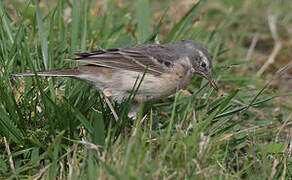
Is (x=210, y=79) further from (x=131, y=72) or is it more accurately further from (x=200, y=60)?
(x=131, y=72)

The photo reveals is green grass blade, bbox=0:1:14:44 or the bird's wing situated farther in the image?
green grass blade, bbox=0:1:14:44

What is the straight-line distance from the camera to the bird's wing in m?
5.23

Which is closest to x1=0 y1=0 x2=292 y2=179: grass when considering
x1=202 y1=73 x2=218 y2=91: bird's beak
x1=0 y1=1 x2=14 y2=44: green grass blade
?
x1=0 y1=1 x2=14 y2=44: green grass blade

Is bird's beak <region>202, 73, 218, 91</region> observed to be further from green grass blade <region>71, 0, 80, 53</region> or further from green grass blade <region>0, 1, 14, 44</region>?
green grass blade <region>0, 1, 14, 44</region>

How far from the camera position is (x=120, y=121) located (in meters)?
4.67

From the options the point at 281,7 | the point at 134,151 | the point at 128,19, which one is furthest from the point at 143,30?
the point at 281,7

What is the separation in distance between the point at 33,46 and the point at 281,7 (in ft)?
17.5

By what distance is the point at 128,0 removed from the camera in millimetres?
9359

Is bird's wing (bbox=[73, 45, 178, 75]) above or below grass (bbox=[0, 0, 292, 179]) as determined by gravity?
above

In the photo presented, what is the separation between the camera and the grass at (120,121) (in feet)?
13.1

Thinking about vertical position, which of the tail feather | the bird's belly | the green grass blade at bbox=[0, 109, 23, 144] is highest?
the tail feather

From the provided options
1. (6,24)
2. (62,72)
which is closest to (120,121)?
(62,72)

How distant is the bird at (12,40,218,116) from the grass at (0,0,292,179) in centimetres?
18

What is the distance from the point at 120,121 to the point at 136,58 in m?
1.04
